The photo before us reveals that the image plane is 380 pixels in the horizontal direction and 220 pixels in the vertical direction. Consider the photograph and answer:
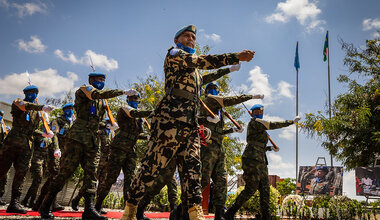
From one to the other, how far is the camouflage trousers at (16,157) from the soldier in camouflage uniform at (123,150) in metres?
1.60

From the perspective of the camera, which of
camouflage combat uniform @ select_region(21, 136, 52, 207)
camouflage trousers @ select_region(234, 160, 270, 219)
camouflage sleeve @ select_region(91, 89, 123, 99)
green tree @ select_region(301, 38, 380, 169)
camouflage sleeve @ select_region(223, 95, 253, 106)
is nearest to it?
camouflage sleeve @ select_region(91, 89, 123, 99)

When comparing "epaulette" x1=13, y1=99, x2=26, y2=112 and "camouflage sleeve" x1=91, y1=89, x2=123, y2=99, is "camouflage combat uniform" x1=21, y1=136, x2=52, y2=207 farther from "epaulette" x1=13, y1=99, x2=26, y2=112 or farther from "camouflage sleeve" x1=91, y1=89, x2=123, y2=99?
"camouflage sleeve" x1=91, y1=89, x2=123, y2=99

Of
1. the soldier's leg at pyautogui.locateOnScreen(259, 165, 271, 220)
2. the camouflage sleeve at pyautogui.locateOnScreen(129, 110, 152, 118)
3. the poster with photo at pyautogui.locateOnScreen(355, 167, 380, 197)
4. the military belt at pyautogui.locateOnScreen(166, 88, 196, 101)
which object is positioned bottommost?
the soldier's leg at pyautogui.locateOnScreen(259, 165, 271, 220)

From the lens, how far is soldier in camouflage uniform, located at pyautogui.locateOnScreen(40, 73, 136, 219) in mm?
5207

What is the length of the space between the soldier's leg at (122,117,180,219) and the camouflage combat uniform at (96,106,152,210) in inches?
101

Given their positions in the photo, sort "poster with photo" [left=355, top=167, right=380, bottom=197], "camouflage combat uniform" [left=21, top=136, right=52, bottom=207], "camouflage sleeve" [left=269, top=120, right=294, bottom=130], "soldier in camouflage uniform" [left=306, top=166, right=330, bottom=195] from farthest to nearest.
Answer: "soldier in camouflage uniform" [left=306, top=166, right=330, bottom=195], "poster with photo" [left=355, top=167, right=380, bottom=197], "camouflage combat uniform" [left=21, top=136, right=52, bottom=207], "camouflage sleeve" [left=269, top=120, right=294, bottom=130]

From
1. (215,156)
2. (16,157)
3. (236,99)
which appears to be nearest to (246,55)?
(236,99)

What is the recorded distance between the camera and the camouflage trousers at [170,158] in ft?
11.0

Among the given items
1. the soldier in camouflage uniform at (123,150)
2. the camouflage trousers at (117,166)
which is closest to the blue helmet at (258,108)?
the soldier in camouflage uniform at (123,150)

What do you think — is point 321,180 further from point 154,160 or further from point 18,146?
point 18,146

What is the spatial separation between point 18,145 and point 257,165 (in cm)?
488

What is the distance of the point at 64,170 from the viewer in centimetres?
523

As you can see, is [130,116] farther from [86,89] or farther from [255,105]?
[255,105]

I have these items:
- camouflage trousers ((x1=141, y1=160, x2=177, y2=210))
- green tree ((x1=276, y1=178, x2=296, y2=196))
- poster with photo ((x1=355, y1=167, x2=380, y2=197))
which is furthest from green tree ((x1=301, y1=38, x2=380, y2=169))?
green tree ((x1=276, y1=178, x2=296, y2=196))
